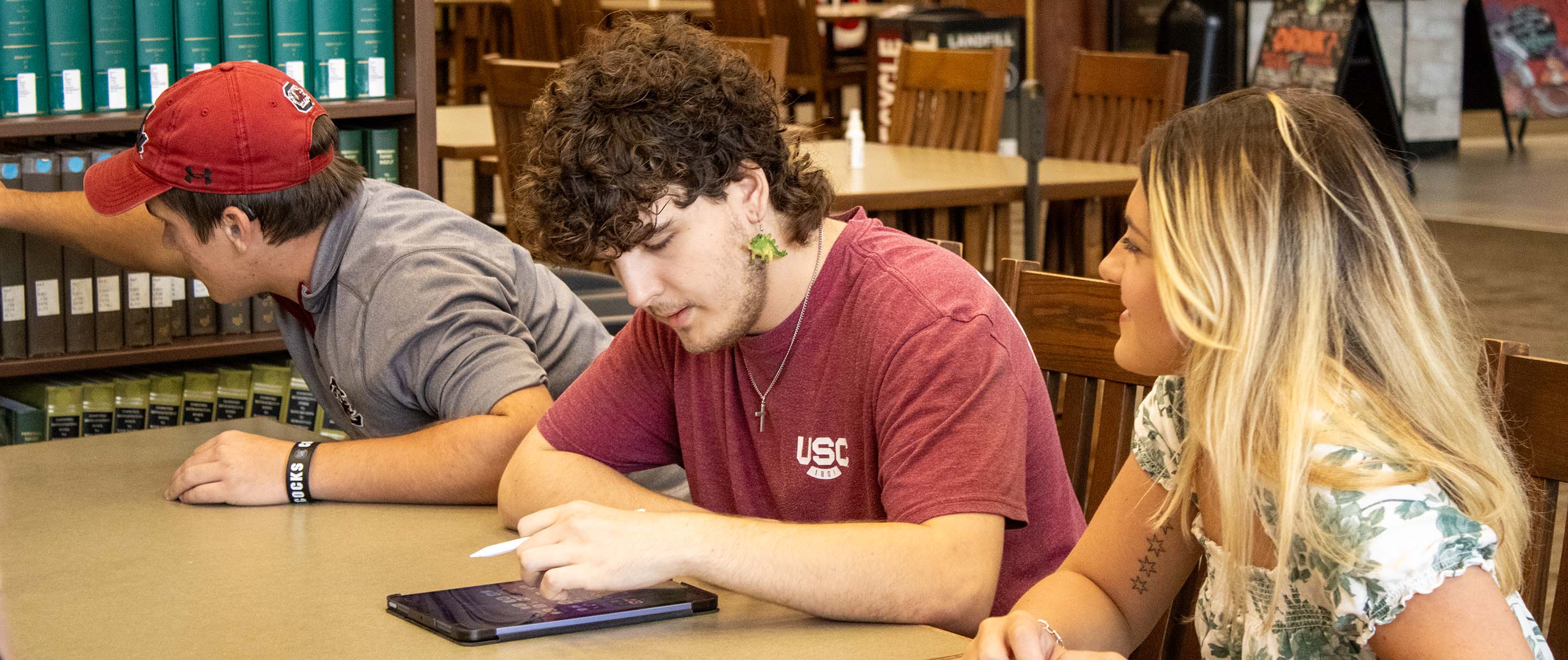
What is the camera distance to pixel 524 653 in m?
1.24

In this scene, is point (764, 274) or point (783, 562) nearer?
point (783, 562)

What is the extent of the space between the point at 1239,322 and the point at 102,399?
2.07 metres

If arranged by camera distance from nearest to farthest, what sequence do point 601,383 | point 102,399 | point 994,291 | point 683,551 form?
point 683,551 → point 994,291 → point 601,383 → point 102,399

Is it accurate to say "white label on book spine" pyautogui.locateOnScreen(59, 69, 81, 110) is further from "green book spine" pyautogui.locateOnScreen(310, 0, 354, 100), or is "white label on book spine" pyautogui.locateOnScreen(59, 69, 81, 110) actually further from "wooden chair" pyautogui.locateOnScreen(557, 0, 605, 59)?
"wooden chair" pyautogui.locateOnScreen(557, 0, 605, 59)

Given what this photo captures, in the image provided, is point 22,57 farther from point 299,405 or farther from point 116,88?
point 299,405

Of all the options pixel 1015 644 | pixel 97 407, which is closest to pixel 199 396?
pixel 97 407

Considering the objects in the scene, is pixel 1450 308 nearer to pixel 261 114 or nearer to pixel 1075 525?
pixel 1075 525

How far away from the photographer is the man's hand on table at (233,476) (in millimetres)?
1726

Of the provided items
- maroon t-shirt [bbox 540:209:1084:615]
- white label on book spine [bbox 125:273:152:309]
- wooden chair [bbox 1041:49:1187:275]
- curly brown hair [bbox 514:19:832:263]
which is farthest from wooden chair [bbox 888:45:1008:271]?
curly brown hair [bbox 514:19:832:263]

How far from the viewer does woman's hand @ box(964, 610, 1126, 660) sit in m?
1.23

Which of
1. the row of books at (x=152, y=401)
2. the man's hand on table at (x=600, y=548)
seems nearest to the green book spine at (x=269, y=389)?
the row of books at (x=152, y=401)

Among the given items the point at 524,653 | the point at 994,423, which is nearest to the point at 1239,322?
the point at 994,423

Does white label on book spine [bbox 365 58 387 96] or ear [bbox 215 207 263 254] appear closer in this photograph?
ear [bbox 215 207 263 254]

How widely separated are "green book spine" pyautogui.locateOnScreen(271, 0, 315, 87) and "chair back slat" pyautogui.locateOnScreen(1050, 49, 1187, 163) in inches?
100
